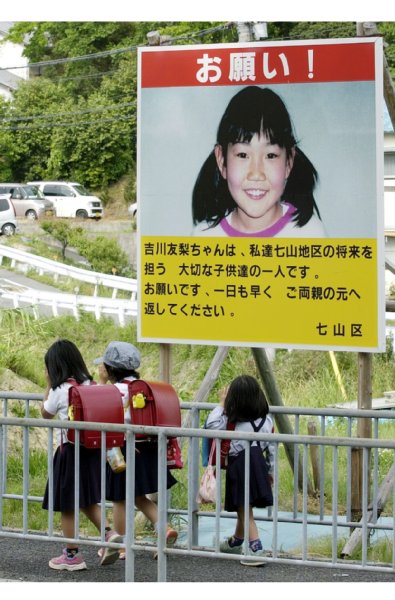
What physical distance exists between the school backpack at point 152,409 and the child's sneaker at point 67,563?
80 cm

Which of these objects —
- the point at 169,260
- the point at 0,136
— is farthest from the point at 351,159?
the point at 0,136

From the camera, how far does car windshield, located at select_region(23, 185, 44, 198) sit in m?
39.7

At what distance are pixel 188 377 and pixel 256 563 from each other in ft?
30.7

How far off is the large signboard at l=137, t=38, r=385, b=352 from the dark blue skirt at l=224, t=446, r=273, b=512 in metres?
1.23

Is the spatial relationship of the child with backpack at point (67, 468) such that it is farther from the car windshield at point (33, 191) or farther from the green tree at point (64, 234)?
the car windshield at point (33, 191)

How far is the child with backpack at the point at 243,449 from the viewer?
6719mm

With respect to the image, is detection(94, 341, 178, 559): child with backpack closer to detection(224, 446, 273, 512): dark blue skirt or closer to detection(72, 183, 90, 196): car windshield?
detection(224, 446, 273, 512): dark blue skirt

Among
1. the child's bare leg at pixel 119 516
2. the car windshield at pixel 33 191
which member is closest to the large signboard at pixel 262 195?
the child's bare leg at pixel 119 516

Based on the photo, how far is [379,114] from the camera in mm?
7664

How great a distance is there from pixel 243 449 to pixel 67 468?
102cm

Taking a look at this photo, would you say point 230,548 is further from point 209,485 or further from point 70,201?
point 70,201

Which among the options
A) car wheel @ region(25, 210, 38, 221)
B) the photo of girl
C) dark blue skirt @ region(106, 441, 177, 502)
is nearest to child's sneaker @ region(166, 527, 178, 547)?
dark blue skirt @ region(106, 441, 177, 502)

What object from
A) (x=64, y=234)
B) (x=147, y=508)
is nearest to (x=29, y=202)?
(x=64, y=234)

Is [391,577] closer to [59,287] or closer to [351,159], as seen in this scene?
[351,159]
